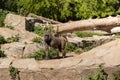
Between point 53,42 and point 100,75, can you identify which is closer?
point 100,75

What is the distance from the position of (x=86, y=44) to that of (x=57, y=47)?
205 inches

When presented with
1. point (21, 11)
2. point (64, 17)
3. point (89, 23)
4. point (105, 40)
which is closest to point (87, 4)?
point (64, 17)

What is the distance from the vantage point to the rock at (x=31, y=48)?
54.4ft

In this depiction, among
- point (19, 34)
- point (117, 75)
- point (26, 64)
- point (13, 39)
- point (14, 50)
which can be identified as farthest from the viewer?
point (19, 34)

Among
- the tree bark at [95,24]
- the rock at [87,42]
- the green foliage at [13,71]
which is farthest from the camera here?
the rock at [87,42]

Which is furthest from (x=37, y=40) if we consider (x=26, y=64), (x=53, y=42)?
(x=26, y=64)

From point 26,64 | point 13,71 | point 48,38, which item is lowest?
point 13,71

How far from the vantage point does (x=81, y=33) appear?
23.2 metres

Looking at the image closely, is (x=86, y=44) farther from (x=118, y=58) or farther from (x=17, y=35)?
(x=118, y=58)

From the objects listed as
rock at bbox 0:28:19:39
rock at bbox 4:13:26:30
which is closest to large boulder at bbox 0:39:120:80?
rock at bbox 0:28:19:39

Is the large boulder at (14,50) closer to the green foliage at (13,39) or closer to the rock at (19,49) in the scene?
the rock at (19,49)

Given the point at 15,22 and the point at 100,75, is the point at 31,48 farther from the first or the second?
the point at 100,75

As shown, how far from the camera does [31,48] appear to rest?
16.9 m

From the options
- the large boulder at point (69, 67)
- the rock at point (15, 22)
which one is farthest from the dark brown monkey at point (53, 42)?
the rock at point (15, 22)
